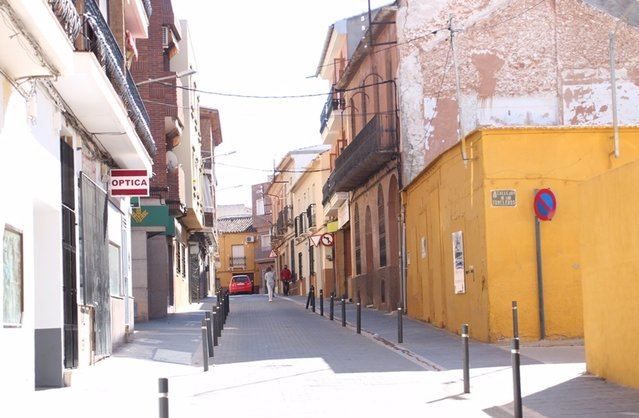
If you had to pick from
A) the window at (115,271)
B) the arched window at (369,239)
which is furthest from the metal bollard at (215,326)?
the arched window at (369,239)

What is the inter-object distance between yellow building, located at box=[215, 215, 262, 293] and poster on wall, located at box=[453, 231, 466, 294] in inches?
2954

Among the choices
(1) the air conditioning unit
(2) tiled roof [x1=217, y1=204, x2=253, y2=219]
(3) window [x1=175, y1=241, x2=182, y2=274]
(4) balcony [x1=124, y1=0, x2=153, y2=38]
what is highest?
(1) the air conditioning unit

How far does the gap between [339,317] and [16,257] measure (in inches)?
742

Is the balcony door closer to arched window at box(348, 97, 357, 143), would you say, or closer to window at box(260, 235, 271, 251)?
window at box(260, 235, 271, 251)

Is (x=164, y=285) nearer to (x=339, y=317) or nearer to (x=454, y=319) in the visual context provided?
(x=339, y=317)

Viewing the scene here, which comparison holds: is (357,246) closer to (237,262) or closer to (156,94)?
(156,94)

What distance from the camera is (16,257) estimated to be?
1164 cm

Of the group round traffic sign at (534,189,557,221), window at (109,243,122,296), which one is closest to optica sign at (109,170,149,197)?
window at (109,243,122,296)

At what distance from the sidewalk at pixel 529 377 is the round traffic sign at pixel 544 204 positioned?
2.36m

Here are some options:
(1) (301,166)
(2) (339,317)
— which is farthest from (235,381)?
(1) (301,166)

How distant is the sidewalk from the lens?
35.4 ft

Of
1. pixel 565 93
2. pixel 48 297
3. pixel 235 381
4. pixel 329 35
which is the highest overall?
pixel 329 35

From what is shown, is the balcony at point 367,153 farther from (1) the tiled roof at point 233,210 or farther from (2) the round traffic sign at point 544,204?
(1) the tiled roof at point 233,210

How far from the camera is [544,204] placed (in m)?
18.7
